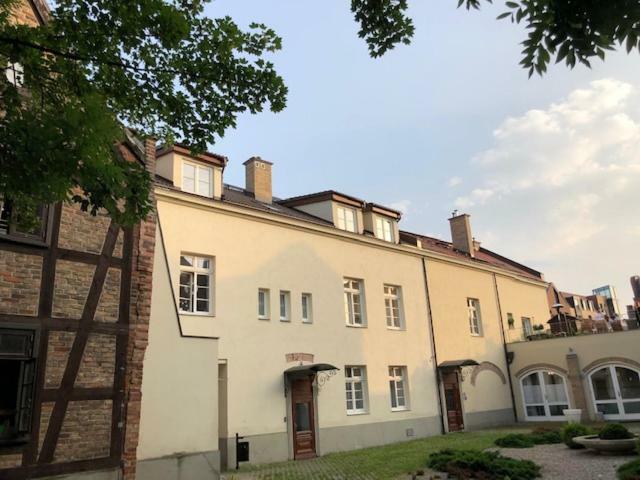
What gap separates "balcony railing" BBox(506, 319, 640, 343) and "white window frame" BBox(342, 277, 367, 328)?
10164 millimetres

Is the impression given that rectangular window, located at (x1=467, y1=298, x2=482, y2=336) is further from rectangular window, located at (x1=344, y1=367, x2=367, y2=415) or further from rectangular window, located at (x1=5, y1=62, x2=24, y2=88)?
rectangular window, located at (x1=5, y1=62, x2=24, y2=88)

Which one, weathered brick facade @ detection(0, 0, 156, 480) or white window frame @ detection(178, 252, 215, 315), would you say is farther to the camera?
white window frame @ detection(178, 252, 215, 315)

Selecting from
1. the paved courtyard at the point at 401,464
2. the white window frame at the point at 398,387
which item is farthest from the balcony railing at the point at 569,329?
the paved courtyard at the point at 401,464

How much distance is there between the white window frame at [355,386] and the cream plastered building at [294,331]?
52mm

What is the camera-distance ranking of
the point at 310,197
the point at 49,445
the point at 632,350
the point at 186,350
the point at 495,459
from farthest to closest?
the point at 632,350 < the point at 310,197 < the point at 495,459 < the point at 186,350 < the point at 49,445

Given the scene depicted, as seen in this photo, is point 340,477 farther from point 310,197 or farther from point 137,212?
point 310,197

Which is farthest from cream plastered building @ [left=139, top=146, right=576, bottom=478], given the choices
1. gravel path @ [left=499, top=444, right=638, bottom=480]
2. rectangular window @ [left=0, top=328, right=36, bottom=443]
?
gravel path @ [left=499, top=444, right=638, bottom=480]

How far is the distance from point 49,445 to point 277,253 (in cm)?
957

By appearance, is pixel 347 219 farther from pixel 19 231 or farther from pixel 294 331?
pixel 19 231

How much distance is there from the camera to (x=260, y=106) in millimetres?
6039

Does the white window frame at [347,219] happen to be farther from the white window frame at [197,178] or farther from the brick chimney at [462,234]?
the brick chimney at [462,234]

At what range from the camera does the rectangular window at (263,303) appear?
51.8 ft

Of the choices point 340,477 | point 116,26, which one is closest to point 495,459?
point 340,477

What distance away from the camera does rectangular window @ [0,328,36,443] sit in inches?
290
